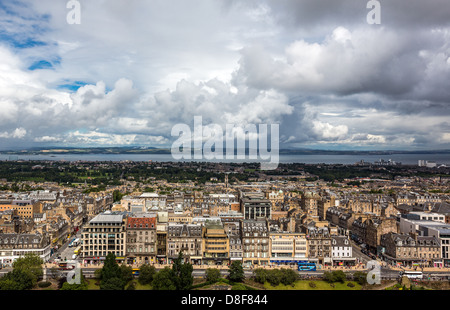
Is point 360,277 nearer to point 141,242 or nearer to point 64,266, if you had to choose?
point 141,242

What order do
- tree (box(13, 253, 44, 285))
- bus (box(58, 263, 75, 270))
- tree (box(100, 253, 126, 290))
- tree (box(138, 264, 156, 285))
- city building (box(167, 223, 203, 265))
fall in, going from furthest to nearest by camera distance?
city building (box(167, 223, 203, 265)), bus (box(58, 263, 75, 270)), tree (box(138, 264, 156, 285)), tree (box(13, 253, 44, 285)), tree (box(100, 253, 126, 290))

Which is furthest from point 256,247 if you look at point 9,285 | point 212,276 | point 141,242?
point 9,285

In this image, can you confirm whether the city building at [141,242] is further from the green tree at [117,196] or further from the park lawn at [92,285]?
the green tree at [117,196]

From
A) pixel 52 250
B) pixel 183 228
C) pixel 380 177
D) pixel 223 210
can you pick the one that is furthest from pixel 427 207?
pixel 380 177

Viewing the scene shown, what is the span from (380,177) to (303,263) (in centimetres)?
13528

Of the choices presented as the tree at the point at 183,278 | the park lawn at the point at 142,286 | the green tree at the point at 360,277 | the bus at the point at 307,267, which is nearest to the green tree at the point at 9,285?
the park lawn at the point at 142,286

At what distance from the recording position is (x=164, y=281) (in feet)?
115

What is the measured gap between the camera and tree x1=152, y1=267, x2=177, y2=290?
34681mm

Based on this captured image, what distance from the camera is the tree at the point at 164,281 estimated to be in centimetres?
3468

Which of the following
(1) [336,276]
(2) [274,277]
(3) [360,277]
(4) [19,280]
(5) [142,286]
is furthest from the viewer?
(3) [360,277]

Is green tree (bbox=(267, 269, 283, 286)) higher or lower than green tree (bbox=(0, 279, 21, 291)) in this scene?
lower

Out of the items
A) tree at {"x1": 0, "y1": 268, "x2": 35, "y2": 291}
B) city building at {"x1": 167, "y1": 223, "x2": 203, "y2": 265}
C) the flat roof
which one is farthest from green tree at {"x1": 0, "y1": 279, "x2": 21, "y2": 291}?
city building at {"x1": 167, "y1": 223, "x2": 203, "y2": 265}

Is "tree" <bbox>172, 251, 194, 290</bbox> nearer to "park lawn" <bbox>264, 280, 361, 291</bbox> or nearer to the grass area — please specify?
the grass area
